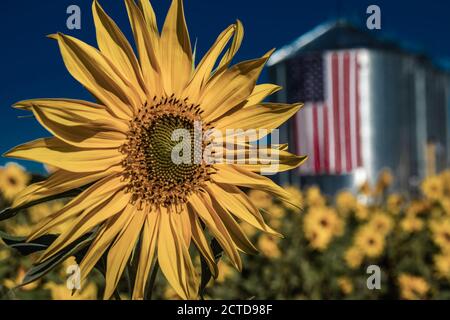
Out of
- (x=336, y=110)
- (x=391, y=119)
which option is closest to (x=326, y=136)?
(x=336, y=110)

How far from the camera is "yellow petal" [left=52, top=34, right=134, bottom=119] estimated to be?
73cm

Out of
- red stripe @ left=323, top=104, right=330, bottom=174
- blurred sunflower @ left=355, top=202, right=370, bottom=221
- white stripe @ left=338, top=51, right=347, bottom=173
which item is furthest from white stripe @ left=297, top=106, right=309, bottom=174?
blurred sunflower @ left=355, top=202, right=370, bottom=221

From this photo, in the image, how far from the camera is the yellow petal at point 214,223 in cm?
75

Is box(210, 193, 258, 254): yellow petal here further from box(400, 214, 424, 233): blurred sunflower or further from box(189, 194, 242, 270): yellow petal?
box(400, 214, 424, 233): blurred sunflower

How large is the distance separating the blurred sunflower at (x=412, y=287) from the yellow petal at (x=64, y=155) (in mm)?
2469

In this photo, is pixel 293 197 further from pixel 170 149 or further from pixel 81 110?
pixel 81 110

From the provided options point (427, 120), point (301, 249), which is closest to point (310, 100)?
point (301, 249)

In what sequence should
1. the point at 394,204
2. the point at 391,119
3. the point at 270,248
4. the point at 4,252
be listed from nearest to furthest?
the point at 4,252
the point at 270,248
the point at 394,204
the point at 391,119

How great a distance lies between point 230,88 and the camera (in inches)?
30.4

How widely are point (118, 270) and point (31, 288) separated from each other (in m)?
0.92

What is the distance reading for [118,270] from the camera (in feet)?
2.41

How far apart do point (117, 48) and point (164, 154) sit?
173mm

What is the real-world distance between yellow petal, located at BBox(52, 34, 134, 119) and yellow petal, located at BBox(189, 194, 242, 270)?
0.16m
